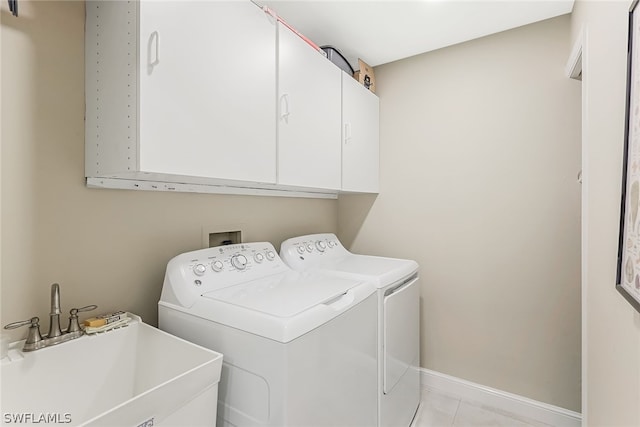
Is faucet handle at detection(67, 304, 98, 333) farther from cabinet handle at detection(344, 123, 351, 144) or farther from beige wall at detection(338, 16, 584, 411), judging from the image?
beige wall at detection(338, 16, 584, 411)

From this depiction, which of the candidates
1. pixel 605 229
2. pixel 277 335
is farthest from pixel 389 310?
pixel 605 229

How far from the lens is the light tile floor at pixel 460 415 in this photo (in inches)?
75.2

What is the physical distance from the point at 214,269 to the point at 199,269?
0.23ft

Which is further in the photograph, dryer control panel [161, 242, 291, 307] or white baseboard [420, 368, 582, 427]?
Answer: white baseboard [420, 368, 582, 427]

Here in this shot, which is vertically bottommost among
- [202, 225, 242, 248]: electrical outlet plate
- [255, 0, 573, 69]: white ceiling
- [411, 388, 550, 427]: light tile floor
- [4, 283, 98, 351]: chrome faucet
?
[411, 388, 550, 427]: light tile floor

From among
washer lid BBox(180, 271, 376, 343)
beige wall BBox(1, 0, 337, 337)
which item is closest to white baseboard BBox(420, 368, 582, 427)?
washer lid BBox(180, 271, 376, 343)

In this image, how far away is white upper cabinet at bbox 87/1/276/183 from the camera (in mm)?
937

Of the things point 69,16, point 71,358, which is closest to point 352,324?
point 71,358

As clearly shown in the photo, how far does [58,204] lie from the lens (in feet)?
3.54

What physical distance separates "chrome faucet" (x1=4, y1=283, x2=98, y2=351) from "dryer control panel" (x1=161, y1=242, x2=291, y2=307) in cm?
29

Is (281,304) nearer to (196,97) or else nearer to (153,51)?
(196,97)

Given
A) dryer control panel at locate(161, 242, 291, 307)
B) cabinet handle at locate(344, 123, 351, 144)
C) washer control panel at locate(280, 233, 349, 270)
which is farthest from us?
cabinet handle at locate(344, 123, 351, 144)

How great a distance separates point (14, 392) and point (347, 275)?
1257 millimetres

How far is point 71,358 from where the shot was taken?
38.4 inches
